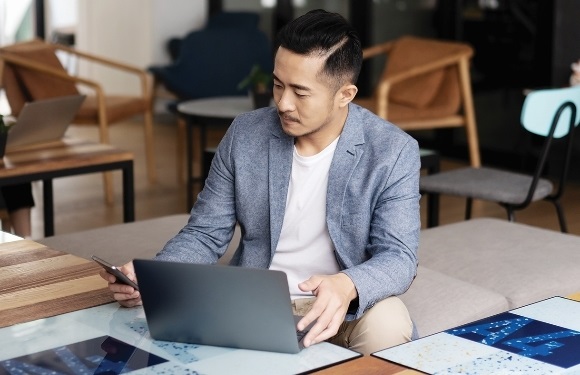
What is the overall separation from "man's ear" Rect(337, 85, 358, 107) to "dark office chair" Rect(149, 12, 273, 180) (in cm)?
521

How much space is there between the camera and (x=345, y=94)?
218 centimetres

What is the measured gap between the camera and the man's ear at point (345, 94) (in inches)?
85.3

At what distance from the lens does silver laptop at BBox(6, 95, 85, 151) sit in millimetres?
3600

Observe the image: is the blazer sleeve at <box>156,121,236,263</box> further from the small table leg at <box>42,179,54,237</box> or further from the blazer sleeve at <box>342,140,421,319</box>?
the small table leg at <box>42,179,54,237</box>

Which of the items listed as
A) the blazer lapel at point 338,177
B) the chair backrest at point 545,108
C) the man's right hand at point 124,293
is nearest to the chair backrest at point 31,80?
the chair backrest at point 545,108

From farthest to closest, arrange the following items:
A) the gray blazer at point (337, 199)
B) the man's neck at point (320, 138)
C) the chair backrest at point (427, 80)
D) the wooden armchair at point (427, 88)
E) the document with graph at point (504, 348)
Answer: the chair backrest at point (427, 80), the wooden armchair at point (427, 88), the man's neck at point (320, 138), the gray blazer at point (337, 199), the document with graph at point (504, 348)

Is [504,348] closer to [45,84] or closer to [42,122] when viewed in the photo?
[42,122]

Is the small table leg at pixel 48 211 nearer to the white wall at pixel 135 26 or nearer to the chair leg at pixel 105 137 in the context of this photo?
the chair leg at pixel 105 137

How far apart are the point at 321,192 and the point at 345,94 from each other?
232mm

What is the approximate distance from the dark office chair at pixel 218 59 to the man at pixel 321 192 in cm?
508

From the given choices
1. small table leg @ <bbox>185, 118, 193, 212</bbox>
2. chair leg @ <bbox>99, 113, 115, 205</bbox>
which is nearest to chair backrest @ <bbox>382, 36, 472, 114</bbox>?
small table leg @ <bbox>185, 118, 193, 212</bbox>

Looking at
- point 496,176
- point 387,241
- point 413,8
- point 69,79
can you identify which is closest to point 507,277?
point 387,241

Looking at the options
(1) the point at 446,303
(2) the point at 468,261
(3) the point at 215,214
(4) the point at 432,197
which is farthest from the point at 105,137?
(3) the point at 215,214

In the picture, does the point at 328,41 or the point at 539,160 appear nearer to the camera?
the point at 328,41
